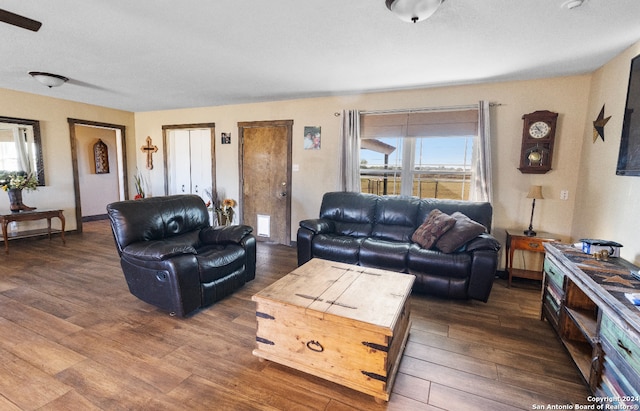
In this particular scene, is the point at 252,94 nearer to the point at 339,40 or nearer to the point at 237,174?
the point at 237,174

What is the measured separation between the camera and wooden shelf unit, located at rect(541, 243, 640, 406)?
1.36 m

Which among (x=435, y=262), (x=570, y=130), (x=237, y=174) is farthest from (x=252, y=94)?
(x=570, y=130)

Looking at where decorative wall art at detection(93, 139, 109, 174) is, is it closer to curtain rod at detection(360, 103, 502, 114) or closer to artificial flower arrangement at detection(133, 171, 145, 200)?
artificial flower arrangement at detection(133, 171, 145, 200)

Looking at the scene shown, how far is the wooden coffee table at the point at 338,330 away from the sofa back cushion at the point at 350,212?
66.2 inches

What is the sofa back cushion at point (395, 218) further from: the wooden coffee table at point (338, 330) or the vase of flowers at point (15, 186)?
the vase of flowers at point (15, 186)

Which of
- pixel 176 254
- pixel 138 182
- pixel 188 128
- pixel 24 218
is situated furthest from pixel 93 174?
pixel 176 254

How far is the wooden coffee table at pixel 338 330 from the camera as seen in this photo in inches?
64.4

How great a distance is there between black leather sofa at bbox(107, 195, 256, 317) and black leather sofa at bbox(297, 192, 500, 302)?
0.91 metres

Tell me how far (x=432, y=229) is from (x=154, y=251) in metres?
2.70

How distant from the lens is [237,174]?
5.33 meters

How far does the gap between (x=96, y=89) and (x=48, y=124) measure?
1.46 m

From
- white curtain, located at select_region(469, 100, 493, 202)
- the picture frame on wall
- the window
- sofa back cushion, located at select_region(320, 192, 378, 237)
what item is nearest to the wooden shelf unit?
white curtain, located at select_region(469, 100, 493, 202)

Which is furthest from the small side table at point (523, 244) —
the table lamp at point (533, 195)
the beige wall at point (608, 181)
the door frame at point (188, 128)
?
the door frame at point (188, 128)

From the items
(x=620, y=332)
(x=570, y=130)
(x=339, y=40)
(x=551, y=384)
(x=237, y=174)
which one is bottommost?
(x=551, y=384)
